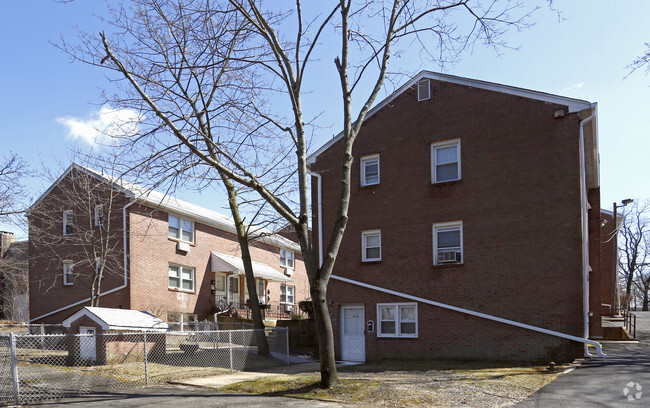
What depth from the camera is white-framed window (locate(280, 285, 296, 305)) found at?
39.1 m

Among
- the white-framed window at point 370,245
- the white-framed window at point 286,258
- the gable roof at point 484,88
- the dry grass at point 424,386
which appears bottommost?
the dry grass at point 424,386

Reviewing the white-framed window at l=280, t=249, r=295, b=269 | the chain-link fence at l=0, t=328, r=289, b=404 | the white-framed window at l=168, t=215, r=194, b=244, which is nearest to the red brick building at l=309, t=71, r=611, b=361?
the chain-link fence at l=0, t=328, r=289, b=404

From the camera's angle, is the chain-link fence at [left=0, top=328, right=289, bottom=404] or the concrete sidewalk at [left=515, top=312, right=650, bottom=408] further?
the chain-link fence at [left=0, top=328, right=289, bottom=404]

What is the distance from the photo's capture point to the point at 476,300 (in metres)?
17.9

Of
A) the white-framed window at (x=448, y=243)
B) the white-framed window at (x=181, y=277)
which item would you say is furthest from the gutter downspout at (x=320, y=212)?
the white-framed window at (x=181, y=277)

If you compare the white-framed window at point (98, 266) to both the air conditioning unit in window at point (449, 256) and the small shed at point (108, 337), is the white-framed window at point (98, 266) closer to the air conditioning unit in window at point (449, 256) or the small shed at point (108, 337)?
the small shed at point (108, 337)

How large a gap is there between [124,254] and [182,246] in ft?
12.9

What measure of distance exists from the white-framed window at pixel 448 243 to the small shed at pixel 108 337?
9.00 meters

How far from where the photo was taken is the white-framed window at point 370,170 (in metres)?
20.6

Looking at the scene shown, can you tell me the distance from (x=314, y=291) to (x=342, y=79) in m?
4.68

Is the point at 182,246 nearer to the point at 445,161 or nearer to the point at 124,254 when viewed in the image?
the point at 124,254

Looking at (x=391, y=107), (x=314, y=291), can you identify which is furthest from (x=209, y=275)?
(x=314, y=291)

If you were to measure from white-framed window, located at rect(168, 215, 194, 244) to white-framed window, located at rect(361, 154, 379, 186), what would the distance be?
1277cm

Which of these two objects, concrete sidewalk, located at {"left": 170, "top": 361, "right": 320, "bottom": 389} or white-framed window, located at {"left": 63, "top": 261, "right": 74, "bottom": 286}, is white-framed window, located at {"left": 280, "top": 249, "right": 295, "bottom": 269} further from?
concrete sidewalk, located at {"left": 170, "top": 361, "right": 320, "bottom": 389}
